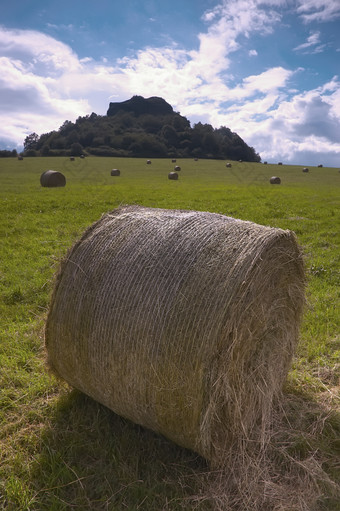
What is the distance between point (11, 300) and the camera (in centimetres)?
601

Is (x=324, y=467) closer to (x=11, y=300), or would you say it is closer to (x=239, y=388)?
(x=239, y=388)

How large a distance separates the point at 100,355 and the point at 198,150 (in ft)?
267

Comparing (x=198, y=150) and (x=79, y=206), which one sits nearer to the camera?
(x=79, y=206)

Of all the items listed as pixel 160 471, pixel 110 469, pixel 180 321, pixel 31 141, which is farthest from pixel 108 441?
pixel 31 141

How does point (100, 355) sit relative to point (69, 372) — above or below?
above

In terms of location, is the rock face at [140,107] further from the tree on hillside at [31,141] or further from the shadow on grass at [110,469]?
the shadow on grass at [110,469]

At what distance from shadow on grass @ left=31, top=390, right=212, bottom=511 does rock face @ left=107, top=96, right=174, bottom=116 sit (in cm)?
13495

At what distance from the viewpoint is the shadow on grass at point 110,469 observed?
8.86 feet

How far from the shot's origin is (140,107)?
433 feet

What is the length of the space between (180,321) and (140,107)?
139 m

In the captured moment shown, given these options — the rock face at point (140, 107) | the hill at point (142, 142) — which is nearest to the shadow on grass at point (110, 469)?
the hill at point (142, 142)

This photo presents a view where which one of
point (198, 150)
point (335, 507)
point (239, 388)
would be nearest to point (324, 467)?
point (335, 507)

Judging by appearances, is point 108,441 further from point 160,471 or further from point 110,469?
point 160,471

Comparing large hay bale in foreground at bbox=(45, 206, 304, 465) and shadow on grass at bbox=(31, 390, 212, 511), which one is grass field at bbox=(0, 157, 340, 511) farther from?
large hay bale in foreground at bbox=(45, 206, 304, 465)
